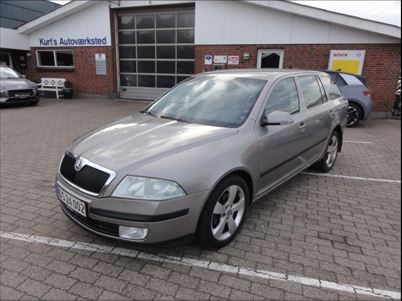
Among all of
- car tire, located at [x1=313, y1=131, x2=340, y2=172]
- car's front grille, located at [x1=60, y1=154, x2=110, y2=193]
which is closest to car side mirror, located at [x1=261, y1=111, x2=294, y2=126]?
car's front grille, located at [x1=60, y1=154, x2=110, y2=193]

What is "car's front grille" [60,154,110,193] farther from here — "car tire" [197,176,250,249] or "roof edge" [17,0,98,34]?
"roof edge" [17,0,98,34]

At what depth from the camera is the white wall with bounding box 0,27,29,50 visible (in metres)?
15.7

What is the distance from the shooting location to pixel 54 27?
16000 mm

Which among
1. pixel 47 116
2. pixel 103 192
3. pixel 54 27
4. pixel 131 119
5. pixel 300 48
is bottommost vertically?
pixel 47 116

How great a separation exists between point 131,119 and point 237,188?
1564 millimetres

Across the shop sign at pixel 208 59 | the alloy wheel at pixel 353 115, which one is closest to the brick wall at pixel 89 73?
the shop sign at pixel 208 59

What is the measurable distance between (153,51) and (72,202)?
1328cm

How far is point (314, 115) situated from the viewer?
4273 millimetres

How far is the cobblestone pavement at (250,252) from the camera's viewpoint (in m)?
2.43

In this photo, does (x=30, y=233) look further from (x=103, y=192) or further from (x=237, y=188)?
(x=237, y=188)

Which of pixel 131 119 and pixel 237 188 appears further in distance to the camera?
pixel 131 119

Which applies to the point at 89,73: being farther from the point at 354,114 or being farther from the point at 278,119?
the point at 278,119

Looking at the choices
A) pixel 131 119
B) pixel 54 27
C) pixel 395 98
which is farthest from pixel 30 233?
pixel 54 27

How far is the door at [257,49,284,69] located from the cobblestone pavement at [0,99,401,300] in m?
8.40
